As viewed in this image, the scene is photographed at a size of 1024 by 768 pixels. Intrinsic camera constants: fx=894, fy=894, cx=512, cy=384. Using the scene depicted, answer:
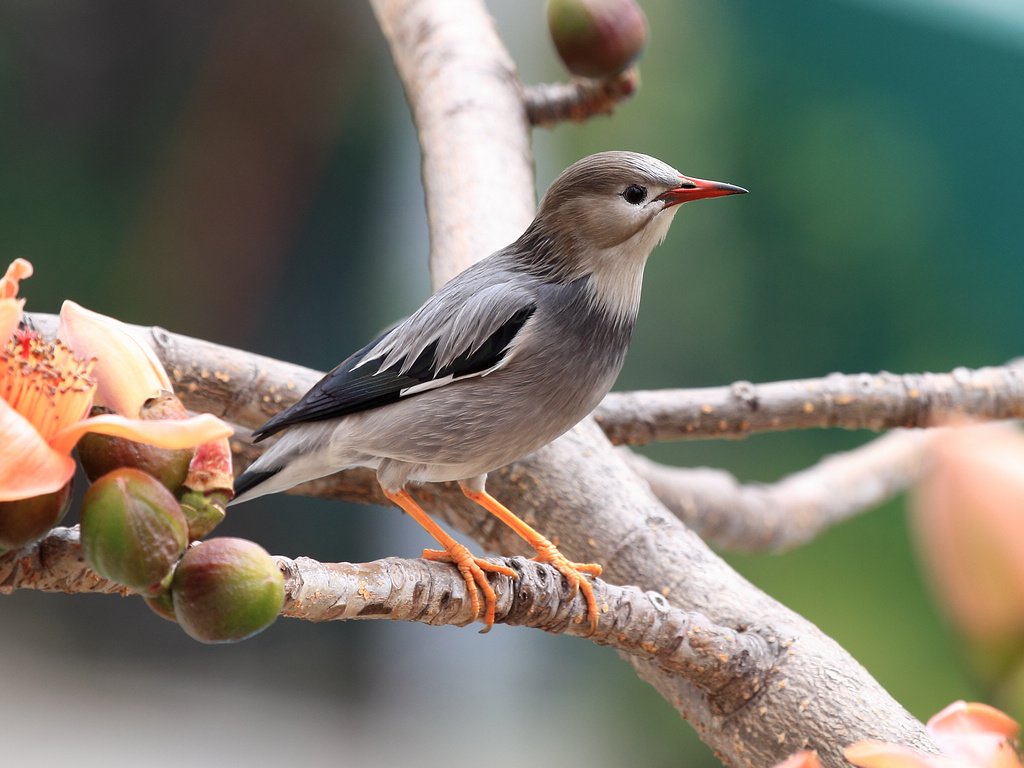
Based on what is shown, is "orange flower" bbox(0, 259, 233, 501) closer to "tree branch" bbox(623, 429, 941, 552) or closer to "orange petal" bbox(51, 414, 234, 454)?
"orange petal" bbox(51, 414, 234, 454)

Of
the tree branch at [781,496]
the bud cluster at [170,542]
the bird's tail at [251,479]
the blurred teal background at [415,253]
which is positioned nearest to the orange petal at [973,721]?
the bud cluster at [170,542]

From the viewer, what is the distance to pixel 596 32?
2.79ft

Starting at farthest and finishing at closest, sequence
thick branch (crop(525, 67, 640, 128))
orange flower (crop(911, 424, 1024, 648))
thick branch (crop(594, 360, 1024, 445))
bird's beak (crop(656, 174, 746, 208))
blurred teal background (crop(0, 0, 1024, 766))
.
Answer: blurred teal background (crop(0, 0, 1024, 766)) → thick branch (crop(525, 67, 640, 128)) → thick branch (crop(594, 360, 1024, 445)) → bird's beak (crop(656, 174, 746, 208)) → orange flower (crop(911, 424, 1024, 648))

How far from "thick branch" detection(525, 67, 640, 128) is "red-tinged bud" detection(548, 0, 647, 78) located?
3.5 inches

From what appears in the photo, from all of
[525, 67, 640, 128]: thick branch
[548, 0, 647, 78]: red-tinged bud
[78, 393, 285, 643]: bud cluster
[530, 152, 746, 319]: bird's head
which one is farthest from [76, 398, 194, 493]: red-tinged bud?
[525, 67, 640, 128]: thick branch

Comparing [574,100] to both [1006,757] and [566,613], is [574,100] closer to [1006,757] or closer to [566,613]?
[566,613]

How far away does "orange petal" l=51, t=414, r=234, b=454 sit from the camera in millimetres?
232

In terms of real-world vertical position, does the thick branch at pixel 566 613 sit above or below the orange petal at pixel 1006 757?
below

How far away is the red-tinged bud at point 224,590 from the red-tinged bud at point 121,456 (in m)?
0.03

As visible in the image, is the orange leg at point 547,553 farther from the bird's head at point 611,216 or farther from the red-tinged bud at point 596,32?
the red-tinged bud at point 596,32

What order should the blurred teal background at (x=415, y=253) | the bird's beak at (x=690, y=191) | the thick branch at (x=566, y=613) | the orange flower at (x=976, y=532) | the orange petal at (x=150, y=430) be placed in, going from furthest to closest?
1. the blurred teal background at (x=415, y=253)
2. the bird's beak at (x=690, y=191)
3. the thick branch at (x=566, y=613)
4. the orange petal at (x=150, y=430)
5. the orange flower at (x=976, y=532)

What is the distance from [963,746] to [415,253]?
6.00ft

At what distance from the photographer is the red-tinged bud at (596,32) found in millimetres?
846

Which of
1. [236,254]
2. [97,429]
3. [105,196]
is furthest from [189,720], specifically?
[97,429]
